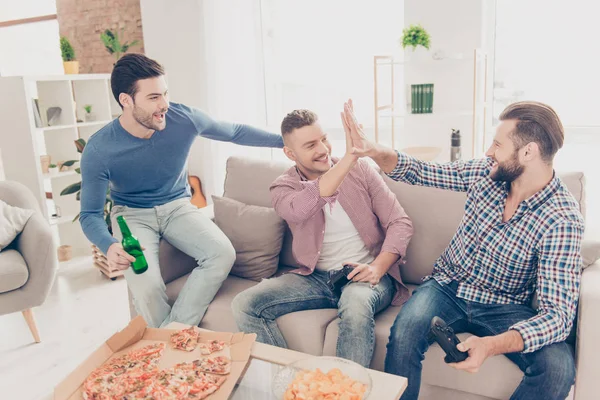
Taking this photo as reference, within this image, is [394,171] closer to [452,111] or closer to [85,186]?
[85,186]

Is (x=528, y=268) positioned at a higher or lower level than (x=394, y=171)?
lower

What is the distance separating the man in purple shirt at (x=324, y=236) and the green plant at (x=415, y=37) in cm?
171

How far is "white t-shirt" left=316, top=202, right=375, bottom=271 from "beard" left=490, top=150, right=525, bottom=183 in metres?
0.56

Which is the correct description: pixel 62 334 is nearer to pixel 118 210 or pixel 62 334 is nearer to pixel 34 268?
pixel 34 268

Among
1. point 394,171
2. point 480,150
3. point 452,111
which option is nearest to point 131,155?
point 394,171

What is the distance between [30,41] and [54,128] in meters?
2.40

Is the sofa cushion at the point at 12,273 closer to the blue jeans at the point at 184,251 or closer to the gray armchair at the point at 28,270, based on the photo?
the gray armchair at the point at 28,270

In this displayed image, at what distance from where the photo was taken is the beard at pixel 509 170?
1.59 m

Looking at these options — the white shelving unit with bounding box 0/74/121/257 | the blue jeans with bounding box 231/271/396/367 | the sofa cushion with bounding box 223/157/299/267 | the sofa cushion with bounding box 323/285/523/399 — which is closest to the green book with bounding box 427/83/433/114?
the sofa cushion with bounding box 223/157/299/267

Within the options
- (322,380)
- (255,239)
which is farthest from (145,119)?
(322,380)

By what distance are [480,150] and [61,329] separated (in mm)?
2884

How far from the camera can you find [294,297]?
1.90 meters

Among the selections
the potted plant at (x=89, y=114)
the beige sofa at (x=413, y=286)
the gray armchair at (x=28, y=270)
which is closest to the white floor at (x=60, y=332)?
the gray armchair at (x=28, y=270)

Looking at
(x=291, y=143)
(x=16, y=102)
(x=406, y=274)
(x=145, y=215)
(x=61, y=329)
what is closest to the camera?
(x=291, y=143)
